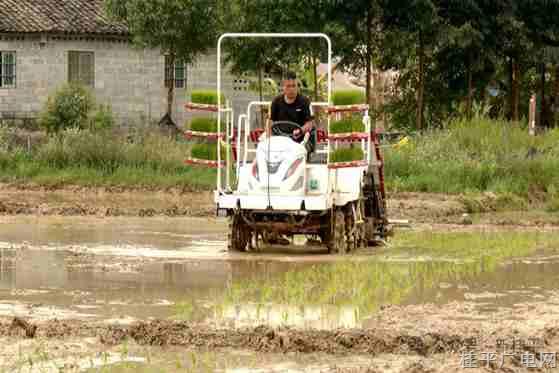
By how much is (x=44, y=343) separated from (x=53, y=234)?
1005 centimetres

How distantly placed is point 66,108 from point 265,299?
34627mm

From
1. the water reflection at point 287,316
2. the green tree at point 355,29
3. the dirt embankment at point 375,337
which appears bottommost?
the water reflection at point 287,316

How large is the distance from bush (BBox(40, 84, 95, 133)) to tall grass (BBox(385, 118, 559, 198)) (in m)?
17.2

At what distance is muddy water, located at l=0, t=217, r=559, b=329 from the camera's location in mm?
13453

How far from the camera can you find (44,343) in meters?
11.5

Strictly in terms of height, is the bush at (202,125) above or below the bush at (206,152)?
above

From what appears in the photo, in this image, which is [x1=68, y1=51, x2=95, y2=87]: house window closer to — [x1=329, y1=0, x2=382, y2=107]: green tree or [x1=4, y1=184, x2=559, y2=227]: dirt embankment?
[x1=329, y1=0, x2=382, y2=107]: green tree

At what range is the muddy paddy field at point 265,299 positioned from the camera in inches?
434

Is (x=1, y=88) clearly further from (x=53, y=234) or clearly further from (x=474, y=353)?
(x=474, y=353)

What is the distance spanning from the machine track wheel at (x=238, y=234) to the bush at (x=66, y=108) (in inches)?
1098

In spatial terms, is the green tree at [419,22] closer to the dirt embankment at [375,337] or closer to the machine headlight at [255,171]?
the machine headlight at [255,171]

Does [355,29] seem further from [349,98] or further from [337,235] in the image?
[349,98]

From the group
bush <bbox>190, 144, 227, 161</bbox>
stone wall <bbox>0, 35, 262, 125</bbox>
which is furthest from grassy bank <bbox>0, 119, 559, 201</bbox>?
stone wall <bbox>0, 35, 262, 125</bbox>

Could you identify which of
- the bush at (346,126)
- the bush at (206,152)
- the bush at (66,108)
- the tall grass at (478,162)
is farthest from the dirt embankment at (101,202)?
the bush at (66,108)
